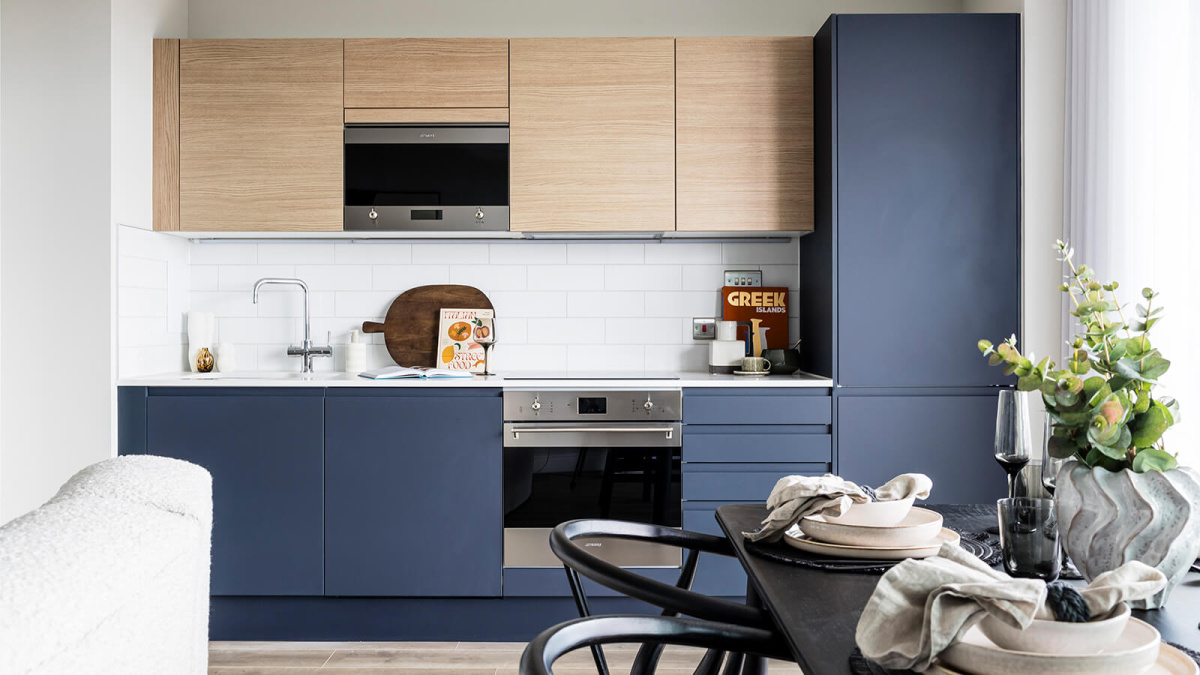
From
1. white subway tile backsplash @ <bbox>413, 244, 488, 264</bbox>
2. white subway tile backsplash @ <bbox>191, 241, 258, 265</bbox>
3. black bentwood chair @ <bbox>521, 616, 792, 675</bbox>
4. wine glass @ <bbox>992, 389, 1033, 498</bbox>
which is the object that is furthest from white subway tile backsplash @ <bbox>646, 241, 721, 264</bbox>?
black bentwood chair @ <bbox>521, 616, 792, 675</bbox>

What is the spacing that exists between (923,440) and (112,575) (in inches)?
108

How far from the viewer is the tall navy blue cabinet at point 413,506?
9.79ft

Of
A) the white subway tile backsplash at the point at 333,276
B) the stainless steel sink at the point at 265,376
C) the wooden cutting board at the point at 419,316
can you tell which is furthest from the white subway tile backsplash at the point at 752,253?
the stainless steel sink at the point at 265,376

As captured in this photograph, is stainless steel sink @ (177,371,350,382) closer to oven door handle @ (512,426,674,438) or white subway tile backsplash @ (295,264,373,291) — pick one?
white subway tile backsplash @ (295,264,373,291)

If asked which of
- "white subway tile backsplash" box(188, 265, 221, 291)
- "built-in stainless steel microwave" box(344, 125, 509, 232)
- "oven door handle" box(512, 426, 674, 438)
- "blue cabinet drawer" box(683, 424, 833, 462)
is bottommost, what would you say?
"blue cabinet drawer" box(683, 424, 833, 462)

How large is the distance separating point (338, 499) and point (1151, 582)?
105 inches

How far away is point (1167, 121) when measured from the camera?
7.91 feet

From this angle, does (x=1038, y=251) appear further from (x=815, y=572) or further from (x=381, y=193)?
(x=381, y=193)

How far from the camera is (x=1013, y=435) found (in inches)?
48.9

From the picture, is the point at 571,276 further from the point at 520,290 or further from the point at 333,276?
the point at 333,276

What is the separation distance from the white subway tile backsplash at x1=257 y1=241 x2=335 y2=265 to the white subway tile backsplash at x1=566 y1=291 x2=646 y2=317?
108 centimetres

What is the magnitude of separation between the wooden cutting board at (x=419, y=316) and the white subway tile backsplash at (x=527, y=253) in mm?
185

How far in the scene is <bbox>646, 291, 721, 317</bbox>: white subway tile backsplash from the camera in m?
3.58

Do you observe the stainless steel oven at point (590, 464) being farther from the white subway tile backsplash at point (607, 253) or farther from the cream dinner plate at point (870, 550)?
the cream dinner plate at point (870, 550)
